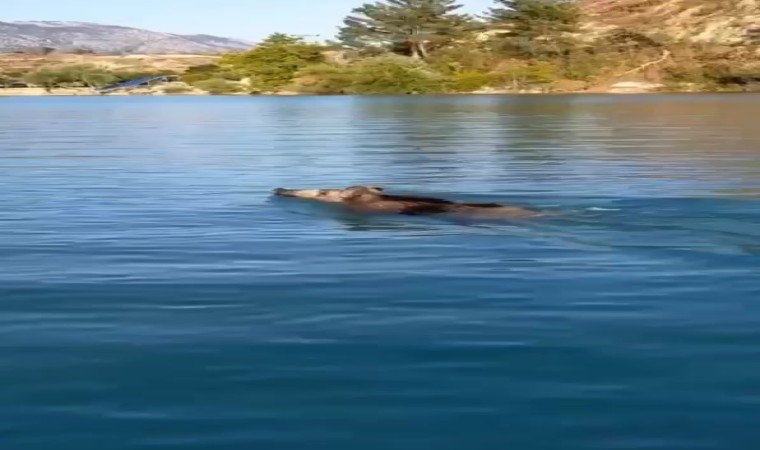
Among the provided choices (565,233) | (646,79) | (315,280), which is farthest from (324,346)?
(646,79)

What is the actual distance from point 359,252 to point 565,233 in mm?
3548

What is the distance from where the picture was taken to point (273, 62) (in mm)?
123938

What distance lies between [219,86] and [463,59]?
24.8 metres

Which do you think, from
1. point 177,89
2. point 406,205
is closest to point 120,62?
point 177,89

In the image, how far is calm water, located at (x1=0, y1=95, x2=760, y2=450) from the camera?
9.32 meters

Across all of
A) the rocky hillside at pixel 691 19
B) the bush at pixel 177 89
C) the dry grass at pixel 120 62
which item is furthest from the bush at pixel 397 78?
the dry grass at pixel 120 62

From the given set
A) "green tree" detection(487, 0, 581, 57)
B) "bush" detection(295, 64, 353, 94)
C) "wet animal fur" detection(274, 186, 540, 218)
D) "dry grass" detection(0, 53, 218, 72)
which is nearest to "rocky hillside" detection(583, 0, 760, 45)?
"green tree" detection(487, 0, 581, 57)

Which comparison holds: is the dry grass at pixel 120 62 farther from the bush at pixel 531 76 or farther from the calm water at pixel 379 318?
the calm water at pixel 379 318

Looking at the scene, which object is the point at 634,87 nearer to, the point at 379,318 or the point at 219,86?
the point at 219,86

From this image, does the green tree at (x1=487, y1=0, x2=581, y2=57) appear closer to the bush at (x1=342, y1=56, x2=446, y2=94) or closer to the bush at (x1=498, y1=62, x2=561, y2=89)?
the bush at (x1=498, y1=62, x2=561, y2=89)

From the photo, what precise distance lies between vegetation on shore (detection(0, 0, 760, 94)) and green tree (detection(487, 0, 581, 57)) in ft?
0.34

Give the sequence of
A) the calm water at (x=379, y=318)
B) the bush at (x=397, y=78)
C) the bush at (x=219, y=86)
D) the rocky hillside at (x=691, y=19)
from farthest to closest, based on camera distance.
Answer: the rocky hillside at (x=691, y=19) < the bush at (x=219, y=86) < the bush at (x=397, y=78) < the calm water at (x=379, y=318)

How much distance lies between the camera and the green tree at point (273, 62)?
123m

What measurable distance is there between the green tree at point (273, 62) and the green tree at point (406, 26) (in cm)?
493
